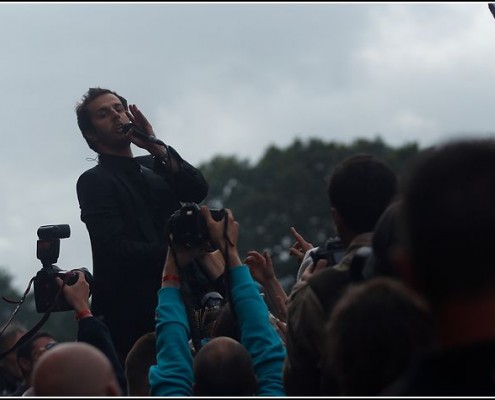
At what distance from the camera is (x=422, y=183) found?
2240mm

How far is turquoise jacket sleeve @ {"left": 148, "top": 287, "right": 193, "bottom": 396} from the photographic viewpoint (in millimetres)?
4348

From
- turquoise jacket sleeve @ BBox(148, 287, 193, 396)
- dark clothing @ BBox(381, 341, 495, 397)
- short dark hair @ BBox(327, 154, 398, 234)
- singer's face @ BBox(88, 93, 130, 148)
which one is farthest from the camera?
singer's face @ BBox(88, 93, 130, 148)

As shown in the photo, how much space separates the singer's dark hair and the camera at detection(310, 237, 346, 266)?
262 cm

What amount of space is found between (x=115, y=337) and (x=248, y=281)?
185cm

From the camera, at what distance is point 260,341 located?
4.43 metres

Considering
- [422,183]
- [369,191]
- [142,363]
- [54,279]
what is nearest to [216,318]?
[142,363]

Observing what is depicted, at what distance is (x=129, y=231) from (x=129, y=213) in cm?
10

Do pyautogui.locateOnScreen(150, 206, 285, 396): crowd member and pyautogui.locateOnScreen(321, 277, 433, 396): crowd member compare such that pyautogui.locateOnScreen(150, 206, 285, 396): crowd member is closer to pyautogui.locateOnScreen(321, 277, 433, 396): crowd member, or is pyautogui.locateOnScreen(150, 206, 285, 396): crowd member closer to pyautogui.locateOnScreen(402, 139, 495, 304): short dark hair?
pyautogui.locateOnScreen(321, 277, 433, 396): crowd member

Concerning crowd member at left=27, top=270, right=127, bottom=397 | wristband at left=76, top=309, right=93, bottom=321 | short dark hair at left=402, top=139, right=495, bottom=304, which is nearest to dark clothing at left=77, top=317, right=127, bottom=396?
wristband at left=76, top=309, right=93, bottom=321

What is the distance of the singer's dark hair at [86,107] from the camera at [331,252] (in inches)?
103

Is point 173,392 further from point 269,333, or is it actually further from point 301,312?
point 301,312

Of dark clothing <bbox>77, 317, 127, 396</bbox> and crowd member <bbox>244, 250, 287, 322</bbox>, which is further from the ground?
crowd member <bbox>244, 250, 287, 322</bbox>

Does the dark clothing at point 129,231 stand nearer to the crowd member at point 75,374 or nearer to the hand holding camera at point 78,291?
the hand holding camera at point 78,291

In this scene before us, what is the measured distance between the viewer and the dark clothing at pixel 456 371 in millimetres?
2113
